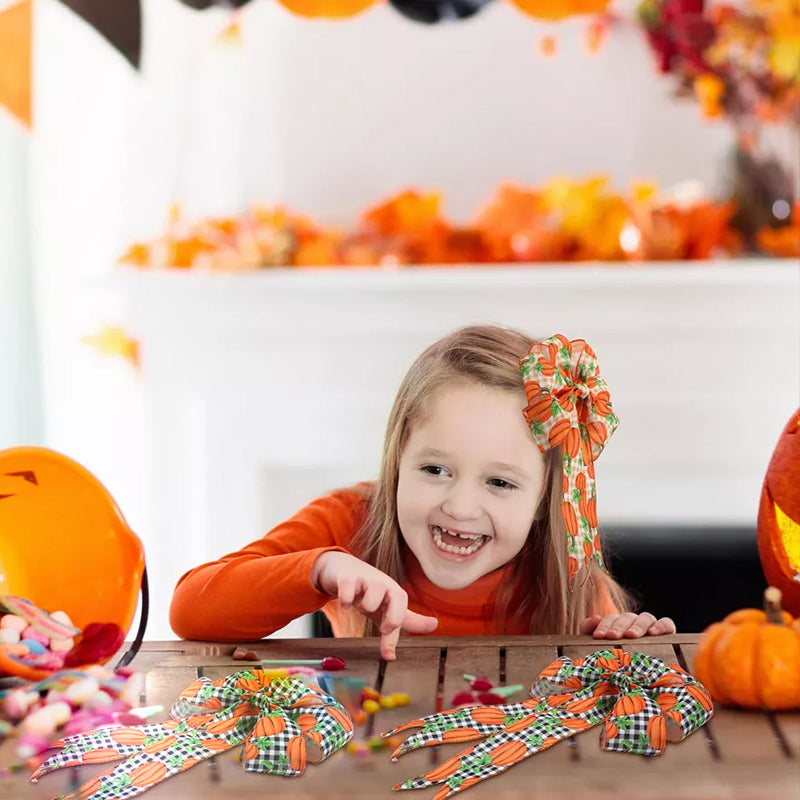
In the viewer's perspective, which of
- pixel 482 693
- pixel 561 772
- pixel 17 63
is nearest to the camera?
pixel 561 772

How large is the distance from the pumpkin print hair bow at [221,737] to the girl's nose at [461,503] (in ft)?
0.81

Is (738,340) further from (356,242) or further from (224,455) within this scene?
(224,455)

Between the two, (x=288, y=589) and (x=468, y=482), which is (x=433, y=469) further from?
(x=288, y=589)

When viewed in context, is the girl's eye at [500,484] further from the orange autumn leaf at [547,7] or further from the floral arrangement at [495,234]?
the floral arrangement at [495,234]

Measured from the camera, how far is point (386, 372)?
82.7 inches

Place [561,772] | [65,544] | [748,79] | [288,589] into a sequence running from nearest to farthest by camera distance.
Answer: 1. [561,772]
2. [65,544]
3. [288,589]
4. [748,79]

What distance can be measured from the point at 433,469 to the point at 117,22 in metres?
0.63

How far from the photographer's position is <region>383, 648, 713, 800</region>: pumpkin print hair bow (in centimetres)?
74

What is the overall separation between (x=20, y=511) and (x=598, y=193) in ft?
4.53

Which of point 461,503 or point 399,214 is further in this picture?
point 399,214

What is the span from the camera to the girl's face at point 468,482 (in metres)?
1.04

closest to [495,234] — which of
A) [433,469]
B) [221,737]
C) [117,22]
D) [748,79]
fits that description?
[748,79]

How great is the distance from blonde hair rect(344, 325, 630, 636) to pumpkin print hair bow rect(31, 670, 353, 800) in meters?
0.32

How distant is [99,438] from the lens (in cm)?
221
